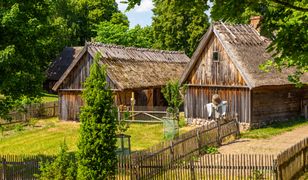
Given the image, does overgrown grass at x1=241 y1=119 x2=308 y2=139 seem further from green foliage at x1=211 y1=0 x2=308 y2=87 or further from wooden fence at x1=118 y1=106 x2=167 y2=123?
green foliage at x1=211 y1=0 x2=308 y2=87

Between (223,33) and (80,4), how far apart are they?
4638 centimetres

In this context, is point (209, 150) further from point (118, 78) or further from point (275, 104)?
point (118, 78)

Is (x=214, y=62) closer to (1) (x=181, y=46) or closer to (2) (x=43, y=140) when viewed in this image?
(2) (x=43, y=140)

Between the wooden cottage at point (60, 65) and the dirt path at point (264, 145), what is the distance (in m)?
33.1

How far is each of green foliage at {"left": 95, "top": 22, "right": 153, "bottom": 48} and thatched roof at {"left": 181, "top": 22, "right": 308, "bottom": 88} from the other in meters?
33.0

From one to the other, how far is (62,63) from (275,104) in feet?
103

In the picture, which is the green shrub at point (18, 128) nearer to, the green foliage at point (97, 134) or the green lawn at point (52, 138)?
the green lawn at point (52, 138)

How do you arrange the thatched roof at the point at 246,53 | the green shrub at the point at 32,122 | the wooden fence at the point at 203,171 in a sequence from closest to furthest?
the wooden fence at the point at 203,171 < the thatched roof at the point at 246,53 < the green shrub at the point at 32,122

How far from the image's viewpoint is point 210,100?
2998cm

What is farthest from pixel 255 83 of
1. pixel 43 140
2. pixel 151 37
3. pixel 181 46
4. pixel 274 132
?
pixel 151 37

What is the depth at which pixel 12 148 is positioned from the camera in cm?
2394

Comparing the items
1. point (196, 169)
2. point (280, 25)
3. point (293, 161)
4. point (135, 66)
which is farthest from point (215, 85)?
point (280, 25)

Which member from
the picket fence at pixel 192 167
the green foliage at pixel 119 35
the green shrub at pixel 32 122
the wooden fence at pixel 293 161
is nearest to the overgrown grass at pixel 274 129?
the wooden fence at pixel 293 161

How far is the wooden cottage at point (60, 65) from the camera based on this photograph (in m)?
52.2
